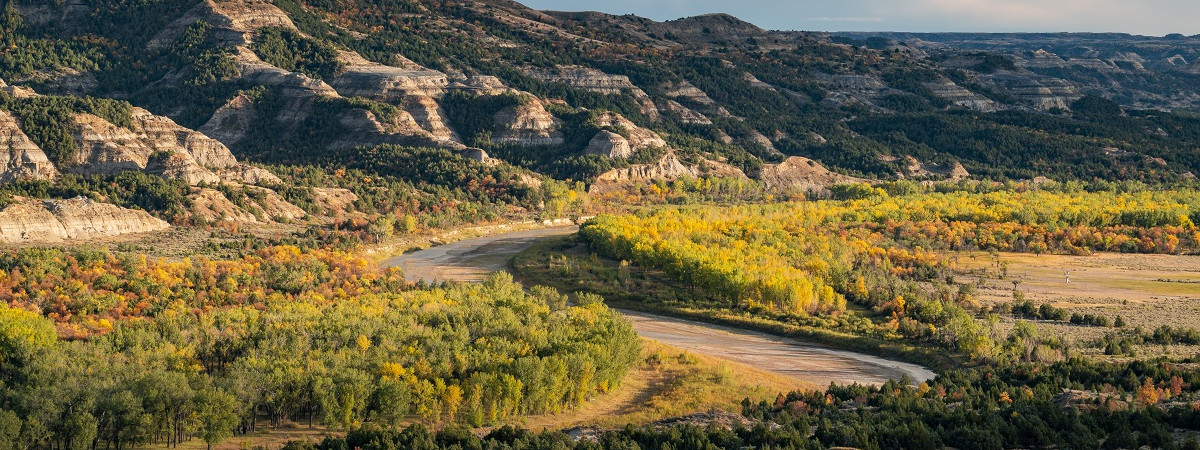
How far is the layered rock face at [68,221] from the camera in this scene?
573 feet

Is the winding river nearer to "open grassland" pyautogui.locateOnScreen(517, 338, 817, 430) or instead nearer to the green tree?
"open grassland" pyautogui.locateOnScreen(517, 338, 817, 430)

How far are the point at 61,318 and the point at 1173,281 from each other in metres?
140

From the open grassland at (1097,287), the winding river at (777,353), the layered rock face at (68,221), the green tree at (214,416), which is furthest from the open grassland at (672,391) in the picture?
the layered rock face at (68,221)

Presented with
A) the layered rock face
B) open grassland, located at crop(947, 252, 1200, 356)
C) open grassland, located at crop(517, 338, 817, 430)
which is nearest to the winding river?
open grassland, located at crop(517, 338, 817, 430)

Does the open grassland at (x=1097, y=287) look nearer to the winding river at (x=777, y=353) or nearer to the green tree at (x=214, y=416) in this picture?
the winding river at (x=777, y=353)

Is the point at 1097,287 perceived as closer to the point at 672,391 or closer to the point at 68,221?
the point at 672,391

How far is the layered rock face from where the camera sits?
175 metres

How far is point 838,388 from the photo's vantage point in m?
103

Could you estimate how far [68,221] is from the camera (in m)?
181

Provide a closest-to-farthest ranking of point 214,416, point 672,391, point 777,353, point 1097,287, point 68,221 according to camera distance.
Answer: point 214,416, point 672,391, point 777,353, point 1097,287, point 68,221

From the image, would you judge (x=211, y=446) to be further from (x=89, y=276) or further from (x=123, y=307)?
(x=89, y=276)

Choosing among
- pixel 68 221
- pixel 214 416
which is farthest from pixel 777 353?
pixel 68 221

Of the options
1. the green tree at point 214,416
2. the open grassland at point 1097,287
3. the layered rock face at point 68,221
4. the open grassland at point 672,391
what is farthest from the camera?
the layered rock face at point 68,221

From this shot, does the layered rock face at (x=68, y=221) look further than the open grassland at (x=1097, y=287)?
Yes
